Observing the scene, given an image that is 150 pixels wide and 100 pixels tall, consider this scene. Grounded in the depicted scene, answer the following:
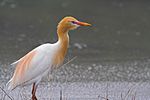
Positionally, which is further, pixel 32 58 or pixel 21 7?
pixel 21 7

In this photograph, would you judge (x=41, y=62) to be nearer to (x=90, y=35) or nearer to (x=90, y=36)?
(x=90, y=36)

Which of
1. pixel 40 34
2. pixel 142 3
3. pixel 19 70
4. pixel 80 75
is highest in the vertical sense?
pixel 142 3

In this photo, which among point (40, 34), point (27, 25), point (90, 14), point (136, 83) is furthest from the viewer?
point (90, 14)

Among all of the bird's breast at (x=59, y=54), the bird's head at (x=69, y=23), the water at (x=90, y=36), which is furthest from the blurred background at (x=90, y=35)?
the bird's head at (x=69, y=23)

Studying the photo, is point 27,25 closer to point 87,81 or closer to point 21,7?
point 21,7

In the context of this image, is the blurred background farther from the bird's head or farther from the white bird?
the bird's head

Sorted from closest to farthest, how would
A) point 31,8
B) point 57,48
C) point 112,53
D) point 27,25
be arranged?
point 57,48
point 112,53
point 27,25
point 31,8

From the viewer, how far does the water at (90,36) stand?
981 cm

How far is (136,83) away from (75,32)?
5.02 meters

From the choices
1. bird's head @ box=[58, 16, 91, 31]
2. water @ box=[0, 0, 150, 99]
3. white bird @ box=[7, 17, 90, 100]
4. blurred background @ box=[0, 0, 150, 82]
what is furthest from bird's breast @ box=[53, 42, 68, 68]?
blurred background @ box=[0, 0, 150, 82]

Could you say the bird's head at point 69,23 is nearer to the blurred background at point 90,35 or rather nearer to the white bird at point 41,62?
the white bird at point 41,62

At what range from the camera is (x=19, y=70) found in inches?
275

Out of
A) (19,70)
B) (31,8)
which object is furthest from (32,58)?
(31,8)

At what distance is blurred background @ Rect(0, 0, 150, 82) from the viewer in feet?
32.4
